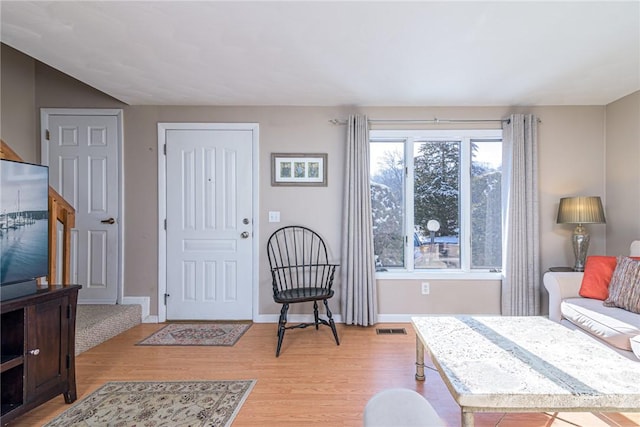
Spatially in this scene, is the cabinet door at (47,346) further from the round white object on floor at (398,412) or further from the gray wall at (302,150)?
the round white object on floor at (398,412)

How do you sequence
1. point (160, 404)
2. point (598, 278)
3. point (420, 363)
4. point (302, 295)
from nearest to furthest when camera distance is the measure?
point (160, 404) < point (420, 363) < point (598, 278) < point (302, 295)

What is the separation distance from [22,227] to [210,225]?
1.68 metres

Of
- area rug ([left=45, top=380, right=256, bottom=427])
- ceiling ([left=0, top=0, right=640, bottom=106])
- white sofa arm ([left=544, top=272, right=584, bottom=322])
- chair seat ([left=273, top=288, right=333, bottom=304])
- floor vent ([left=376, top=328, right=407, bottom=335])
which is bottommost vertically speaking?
area rug ([left=45, top=380, right=256, bottom=427])

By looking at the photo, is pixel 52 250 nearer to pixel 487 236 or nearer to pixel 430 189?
pixel 430 189

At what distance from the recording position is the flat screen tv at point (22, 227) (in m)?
1.70

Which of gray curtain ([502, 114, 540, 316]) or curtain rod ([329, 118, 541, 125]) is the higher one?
curtain rod ([329, 118, 541, 125])

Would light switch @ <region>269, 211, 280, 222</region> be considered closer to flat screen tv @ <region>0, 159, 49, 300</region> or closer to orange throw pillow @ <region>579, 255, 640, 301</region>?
flat screen tv @ <region>0, 159, 49, 300</region>

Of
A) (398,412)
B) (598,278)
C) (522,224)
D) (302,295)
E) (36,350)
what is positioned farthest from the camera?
(522,224)

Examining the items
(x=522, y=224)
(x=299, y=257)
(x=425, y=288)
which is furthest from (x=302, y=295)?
(x=522, y=224)

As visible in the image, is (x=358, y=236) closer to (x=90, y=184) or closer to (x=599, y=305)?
(x=599, y=305)

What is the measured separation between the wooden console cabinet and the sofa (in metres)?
3.30

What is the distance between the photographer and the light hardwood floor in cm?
177

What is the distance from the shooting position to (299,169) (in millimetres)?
3369

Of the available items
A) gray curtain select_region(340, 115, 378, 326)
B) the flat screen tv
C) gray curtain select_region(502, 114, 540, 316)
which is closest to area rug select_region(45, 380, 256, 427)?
the flat screen tv
